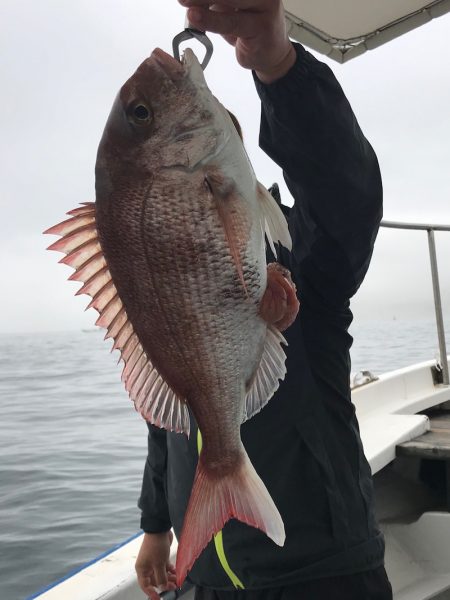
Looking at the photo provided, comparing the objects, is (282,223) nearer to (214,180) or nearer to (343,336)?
(214,180)

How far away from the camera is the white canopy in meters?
2.59

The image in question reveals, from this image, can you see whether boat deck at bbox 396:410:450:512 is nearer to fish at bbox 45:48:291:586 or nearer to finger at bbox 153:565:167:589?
finger at bbox 153:565:167:589

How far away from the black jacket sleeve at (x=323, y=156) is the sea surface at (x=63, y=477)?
0.54 metres

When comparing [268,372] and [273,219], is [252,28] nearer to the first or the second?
[273,219]

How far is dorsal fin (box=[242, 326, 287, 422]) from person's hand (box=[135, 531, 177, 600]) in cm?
103

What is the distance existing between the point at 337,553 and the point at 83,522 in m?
3.29

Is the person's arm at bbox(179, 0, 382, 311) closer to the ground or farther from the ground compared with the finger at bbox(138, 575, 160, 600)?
farther from the ground

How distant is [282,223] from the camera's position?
995 mm

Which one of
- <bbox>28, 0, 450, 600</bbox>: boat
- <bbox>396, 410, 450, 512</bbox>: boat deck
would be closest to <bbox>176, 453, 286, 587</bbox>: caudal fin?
<bbox>28, 0, 450, 600</bbox>: boat

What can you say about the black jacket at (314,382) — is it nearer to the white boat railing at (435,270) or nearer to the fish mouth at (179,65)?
the fish mouth at (179,65)

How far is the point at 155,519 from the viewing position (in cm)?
190

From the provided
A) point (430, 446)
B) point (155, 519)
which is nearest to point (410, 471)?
point (430, 446)

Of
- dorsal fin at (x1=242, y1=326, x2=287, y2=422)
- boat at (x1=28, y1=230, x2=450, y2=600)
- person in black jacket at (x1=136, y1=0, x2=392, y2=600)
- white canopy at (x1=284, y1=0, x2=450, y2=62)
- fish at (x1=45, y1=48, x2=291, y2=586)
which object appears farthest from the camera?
boat at (x1=28, y1=230, x2=450, y2=600)

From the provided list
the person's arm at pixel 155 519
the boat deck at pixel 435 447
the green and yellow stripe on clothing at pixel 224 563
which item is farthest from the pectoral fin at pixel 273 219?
the boat deck at pixel 435 447
